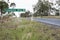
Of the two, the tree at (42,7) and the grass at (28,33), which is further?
the tree at (42,7)

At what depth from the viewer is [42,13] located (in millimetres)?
82062

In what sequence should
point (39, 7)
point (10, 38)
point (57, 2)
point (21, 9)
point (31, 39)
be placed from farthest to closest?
point (39, 7) → point (57, 2) → point (21, 9) → point (10, 38) → point (31, 39)

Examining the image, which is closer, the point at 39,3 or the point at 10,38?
the point at 10,38

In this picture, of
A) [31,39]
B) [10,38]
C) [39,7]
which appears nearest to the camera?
[31,39]

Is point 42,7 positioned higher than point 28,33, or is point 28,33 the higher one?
point 28,33

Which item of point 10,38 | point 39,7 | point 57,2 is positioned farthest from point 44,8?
point 10,38

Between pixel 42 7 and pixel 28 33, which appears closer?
pixel 28 33

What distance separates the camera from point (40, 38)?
33.5 ft

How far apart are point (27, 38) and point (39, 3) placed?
70696 mm

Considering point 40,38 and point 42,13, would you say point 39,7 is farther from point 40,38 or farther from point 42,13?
point 40,38

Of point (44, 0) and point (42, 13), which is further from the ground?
point (44, 0)

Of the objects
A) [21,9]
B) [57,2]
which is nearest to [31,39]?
[21,9]

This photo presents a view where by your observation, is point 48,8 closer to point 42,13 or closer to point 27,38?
point 42,13

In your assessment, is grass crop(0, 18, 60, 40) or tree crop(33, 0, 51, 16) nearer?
grass crop(0, 18, 60, 40)
